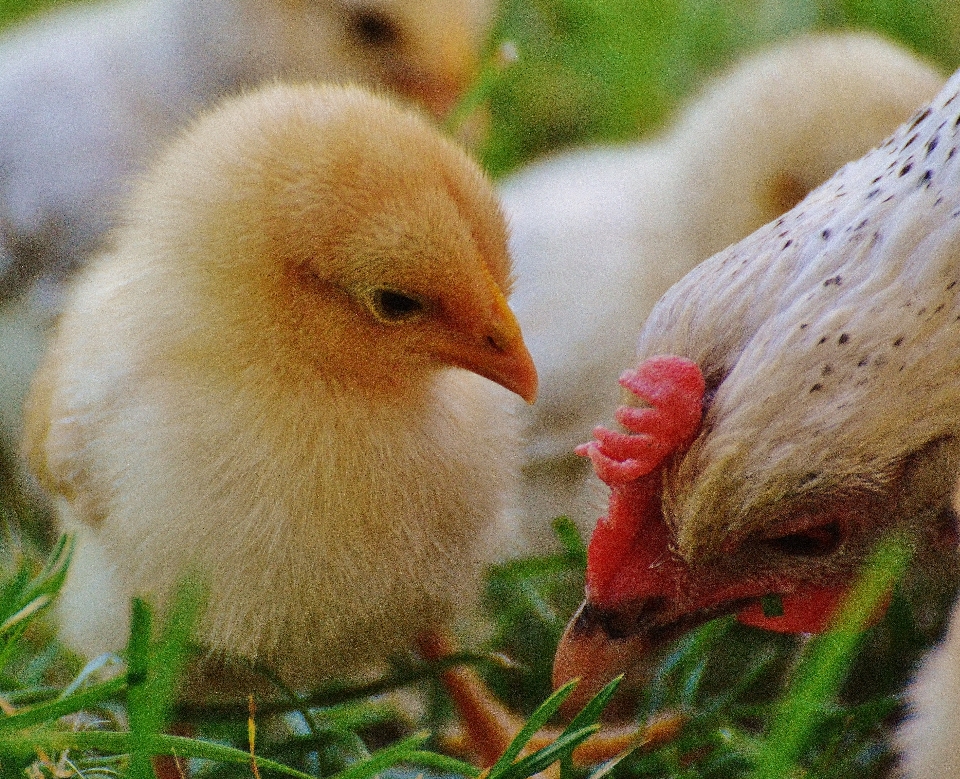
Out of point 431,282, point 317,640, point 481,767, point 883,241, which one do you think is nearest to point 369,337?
point 431,282

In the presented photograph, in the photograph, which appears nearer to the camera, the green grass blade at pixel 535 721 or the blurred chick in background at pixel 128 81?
the green grass blade at pixel 535 721

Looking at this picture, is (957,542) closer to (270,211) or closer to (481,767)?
(481,767)

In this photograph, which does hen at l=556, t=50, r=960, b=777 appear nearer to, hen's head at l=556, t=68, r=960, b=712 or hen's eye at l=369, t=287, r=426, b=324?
hen's head at l=556, t=68, r=960, b=712

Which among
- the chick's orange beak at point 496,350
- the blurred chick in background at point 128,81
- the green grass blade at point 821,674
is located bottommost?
the green grass blade at point 821,674

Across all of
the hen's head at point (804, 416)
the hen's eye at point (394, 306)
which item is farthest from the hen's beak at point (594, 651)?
the hen's eye at point (394, 306)

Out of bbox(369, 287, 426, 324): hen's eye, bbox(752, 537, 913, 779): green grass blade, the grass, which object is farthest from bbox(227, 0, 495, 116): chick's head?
bbox(752, 537, 913, 779): green grass blade

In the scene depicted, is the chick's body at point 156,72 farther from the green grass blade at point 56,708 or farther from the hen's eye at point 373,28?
the green grass blade at point 56,708

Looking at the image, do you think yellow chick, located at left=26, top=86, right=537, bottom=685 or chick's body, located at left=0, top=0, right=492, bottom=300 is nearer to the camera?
yellow chick, located at left=26, top=86, right=537, bottom=685

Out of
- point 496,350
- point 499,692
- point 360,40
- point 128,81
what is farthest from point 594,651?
point 128,81
